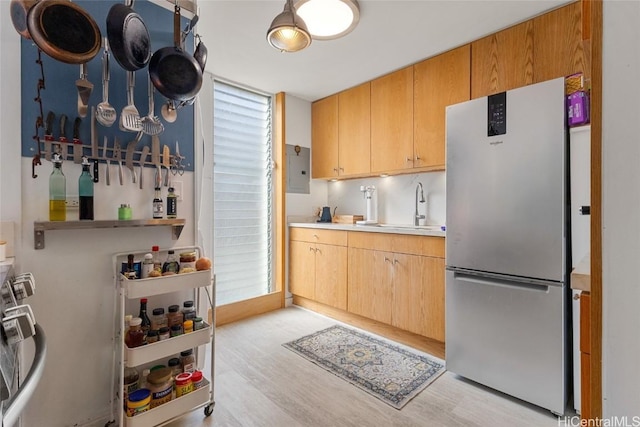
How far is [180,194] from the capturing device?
166 centimetres

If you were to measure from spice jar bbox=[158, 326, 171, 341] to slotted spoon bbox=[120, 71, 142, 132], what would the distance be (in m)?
0.96

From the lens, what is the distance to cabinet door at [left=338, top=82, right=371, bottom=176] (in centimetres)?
295

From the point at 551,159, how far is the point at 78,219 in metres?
2.35

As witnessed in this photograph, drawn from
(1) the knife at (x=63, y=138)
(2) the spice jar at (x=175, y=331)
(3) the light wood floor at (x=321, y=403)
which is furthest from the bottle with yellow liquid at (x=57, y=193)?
(3) the light wood floor at (x=321, y=403)

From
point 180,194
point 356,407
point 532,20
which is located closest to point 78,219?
point 180,194

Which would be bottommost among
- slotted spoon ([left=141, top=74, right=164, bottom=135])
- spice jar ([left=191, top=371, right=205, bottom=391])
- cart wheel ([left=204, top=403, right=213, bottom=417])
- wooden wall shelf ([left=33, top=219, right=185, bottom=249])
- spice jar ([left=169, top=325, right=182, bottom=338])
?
cart wheel ([left=204, top=403, right=213, bottom=417])

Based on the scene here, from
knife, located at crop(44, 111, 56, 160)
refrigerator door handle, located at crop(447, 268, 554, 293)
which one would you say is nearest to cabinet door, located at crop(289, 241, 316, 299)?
refrigerator door handle, located at crop(447, 268, 554, 293)

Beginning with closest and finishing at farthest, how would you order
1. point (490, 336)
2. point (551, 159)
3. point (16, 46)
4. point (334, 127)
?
1. point (16, 46)
2. point (551, 159)
3. point (490, 336)
4. point (334, 127)

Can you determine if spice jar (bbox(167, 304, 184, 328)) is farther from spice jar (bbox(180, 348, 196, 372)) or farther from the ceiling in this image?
the ceiling

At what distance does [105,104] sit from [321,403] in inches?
73.4

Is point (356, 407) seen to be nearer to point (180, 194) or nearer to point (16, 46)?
point (180, 194)

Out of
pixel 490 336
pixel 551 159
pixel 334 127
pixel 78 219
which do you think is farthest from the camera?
pixel 334 127

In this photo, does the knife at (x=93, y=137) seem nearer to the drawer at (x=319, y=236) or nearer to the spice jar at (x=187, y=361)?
the spice jar at (x=187, y=361)
